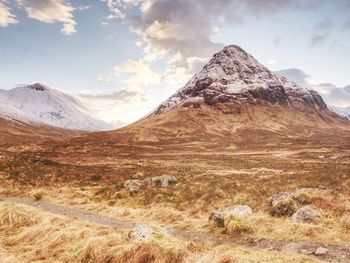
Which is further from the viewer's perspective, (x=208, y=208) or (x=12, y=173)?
(x=12, y=173)

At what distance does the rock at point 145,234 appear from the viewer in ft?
35.9

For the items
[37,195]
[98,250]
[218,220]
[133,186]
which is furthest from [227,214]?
[37,195]

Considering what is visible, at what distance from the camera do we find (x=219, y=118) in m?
192

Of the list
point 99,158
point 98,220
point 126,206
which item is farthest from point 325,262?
point 99,158

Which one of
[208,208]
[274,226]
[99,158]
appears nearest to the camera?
[274,226]

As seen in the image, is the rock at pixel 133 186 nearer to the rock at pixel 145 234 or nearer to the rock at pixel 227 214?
the rock at pixel 227 214

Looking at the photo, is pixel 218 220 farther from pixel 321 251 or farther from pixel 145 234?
pixel 145 234

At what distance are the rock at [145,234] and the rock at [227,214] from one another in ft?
14.0

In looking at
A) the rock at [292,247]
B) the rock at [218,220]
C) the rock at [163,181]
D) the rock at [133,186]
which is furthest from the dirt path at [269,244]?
the rock at [163,181]

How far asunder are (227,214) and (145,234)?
5825 mm

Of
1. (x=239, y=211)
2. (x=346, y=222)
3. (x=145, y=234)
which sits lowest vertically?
(x=239, y=211)

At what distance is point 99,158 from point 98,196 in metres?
47.2

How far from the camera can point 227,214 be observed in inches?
635

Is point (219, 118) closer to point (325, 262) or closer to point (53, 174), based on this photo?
point (53, 174)
